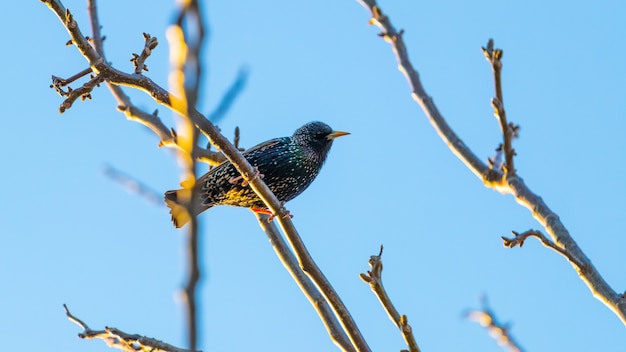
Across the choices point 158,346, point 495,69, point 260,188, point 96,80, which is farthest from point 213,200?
point 495,69

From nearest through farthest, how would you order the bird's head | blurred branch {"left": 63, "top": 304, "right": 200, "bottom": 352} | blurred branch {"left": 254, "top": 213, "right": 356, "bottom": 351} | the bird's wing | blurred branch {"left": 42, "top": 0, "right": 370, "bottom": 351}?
blurred branch {"left": 63, "top": 304, "right": 200, "bottom": 352} → blurred branch {"left": 42, "top": 0, "right": 370, "bottom": 351} → blurred branch {"left": 254, "top": 213, "right": 356, "bottom": 351} → the bird's wing → the bird's head

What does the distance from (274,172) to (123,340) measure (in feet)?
9.24

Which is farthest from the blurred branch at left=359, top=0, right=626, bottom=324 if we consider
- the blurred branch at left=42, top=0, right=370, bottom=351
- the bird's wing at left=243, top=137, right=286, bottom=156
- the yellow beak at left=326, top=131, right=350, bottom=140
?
the yellow beak at left=326, top=131, right=350, bottom=140

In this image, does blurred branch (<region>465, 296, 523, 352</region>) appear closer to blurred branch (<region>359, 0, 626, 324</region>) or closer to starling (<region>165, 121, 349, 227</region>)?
blurred branch (<region>359, 0, 626, 324</region>)

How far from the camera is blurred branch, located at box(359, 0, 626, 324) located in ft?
8.70

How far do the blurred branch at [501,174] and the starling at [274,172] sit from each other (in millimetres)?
2629

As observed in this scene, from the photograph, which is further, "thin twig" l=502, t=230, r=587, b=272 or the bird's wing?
the bird's wing

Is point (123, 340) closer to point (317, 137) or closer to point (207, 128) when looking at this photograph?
point (207, 128)

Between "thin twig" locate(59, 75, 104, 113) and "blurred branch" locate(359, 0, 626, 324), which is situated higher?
"thin twig" locate(59, 75, 104, 113)

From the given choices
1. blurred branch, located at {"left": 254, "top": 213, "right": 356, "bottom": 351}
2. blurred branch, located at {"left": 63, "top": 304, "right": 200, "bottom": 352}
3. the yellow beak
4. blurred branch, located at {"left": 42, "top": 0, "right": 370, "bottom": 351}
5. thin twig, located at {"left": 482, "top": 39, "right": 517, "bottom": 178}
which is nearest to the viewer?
thin twig, located at {"left": 482, "top": 39, "right": 517, "bottom": 178}

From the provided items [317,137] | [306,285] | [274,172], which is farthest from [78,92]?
[317,137]

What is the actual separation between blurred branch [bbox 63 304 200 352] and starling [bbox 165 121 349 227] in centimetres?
181

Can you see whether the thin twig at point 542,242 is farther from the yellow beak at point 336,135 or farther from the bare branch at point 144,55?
the yellow beak at point 336,135

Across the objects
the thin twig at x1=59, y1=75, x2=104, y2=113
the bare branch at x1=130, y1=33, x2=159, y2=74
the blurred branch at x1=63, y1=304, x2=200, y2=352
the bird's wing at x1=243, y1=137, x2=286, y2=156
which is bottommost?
the blurred branch at x1=63, y1=304, x2=200, y2=352
